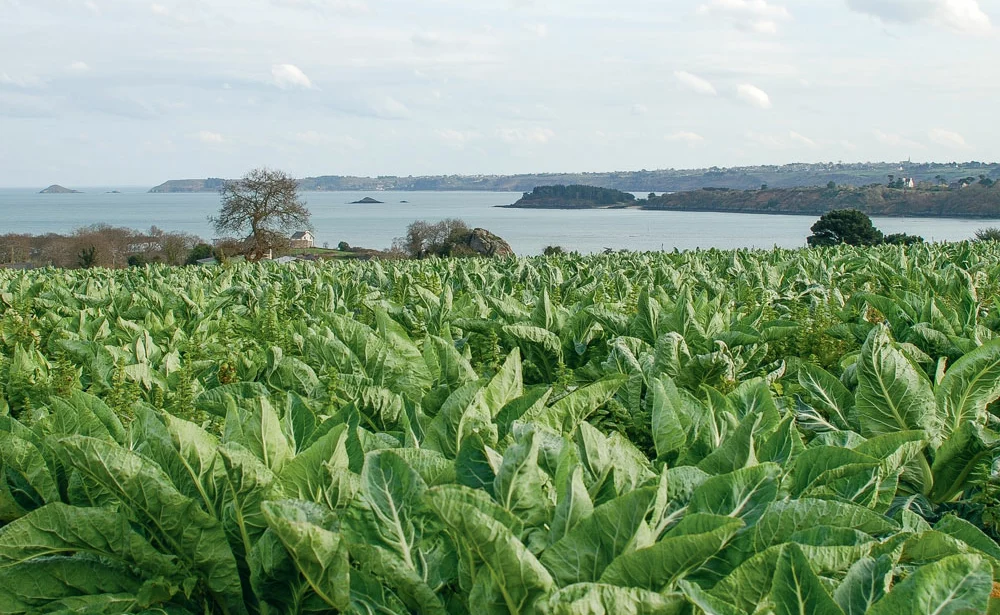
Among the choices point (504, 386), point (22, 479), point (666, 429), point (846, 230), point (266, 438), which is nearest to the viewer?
point (266, 438)

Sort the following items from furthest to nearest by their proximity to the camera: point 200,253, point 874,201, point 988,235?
point 874,201 < point 200,253 < point 988,235

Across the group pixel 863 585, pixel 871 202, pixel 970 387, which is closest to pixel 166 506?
pixel 863 585

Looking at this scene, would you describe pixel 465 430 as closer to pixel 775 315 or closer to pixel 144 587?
pixel 144 587

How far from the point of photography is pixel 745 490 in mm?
1727

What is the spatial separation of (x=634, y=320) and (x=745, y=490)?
3.18 meters

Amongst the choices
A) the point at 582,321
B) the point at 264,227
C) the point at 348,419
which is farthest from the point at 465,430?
the point at 264,227

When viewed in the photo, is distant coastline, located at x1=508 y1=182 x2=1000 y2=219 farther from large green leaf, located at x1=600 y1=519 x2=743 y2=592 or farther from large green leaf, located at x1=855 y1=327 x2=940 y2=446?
large green leaf, located at x1=600 y1=519 x2=743 y2=592

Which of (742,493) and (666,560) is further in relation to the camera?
(742,493)

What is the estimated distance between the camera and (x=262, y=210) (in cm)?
6122

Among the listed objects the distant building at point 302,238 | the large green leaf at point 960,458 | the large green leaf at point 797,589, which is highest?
the large green leaf at point 797,589

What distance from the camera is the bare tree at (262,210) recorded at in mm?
60969

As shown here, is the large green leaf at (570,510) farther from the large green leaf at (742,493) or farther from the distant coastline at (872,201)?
the distant coastline at (872,201)

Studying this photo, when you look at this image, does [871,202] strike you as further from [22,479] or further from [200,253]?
[22,479]

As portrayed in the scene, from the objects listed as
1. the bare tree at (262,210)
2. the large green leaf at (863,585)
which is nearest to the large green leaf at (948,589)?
the large green leaf at (863,585)
